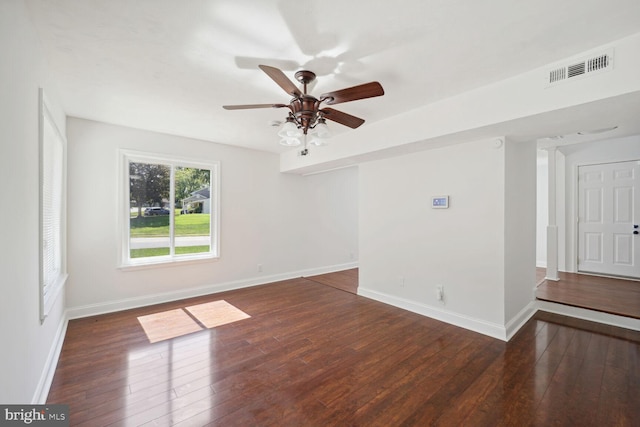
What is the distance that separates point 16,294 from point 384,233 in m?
3.80

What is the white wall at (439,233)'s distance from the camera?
307cm

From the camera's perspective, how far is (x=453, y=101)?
2.85 m

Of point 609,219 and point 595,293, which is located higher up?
point 609,219

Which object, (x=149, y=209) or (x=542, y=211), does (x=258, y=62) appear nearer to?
(x=149, y=209)

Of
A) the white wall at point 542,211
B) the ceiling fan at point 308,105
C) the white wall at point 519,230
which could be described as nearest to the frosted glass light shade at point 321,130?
the ceiling fan at point 308,105

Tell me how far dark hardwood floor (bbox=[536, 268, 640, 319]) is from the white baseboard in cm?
402

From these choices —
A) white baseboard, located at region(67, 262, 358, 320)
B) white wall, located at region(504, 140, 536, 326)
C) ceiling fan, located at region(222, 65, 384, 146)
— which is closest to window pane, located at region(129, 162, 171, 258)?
white baseboard, located at region(67, 262, 358, 320)

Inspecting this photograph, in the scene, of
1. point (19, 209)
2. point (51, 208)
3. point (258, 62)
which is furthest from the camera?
point (51, 208)

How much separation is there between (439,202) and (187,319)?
3.61 metres

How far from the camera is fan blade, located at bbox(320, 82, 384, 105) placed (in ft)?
6.43

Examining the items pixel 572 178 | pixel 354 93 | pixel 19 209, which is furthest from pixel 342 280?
pixel 572 178

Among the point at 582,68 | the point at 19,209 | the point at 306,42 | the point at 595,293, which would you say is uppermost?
the point at 306,42

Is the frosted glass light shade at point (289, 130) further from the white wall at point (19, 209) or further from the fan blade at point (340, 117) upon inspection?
the white wall at point (19, 209)

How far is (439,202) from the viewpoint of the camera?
3.50m
